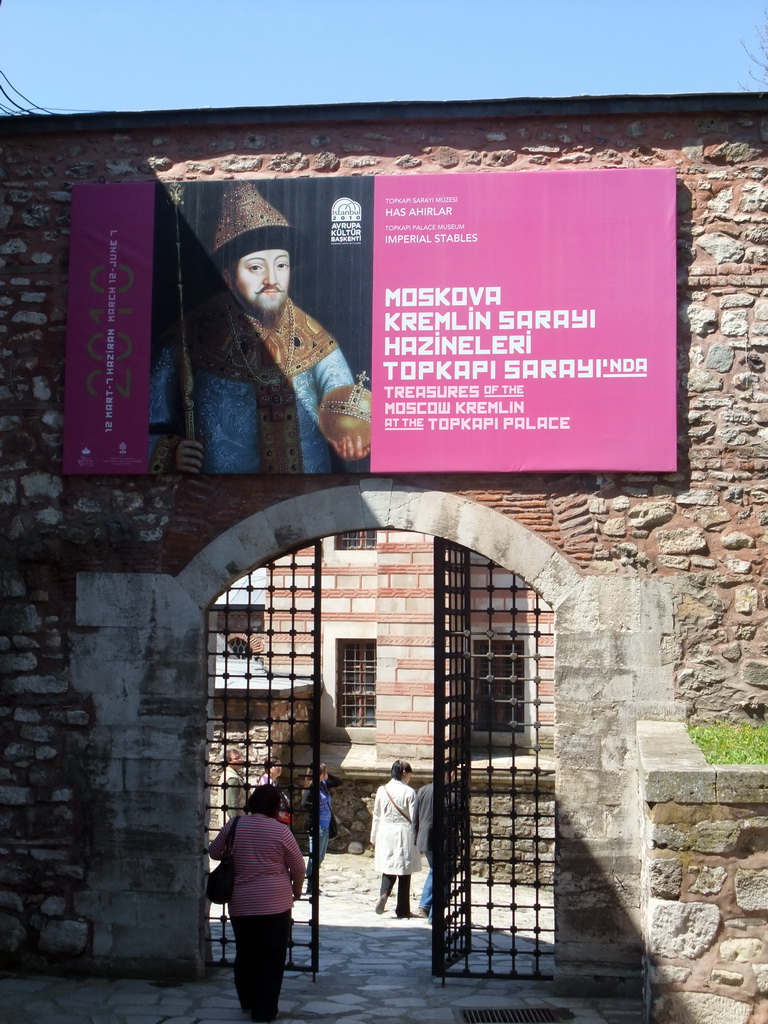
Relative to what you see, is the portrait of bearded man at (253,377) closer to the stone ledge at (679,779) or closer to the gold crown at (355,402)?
the gold crown at (355,402)

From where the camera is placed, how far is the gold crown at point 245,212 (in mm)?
6613

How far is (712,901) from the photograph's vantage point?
14.9ft

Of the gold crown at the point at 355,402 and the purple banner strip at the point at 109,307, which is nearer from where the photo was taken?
the gold crown at the point at 355,402

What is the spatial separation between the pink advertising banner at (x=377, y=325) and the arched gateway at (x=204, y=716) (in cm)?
38

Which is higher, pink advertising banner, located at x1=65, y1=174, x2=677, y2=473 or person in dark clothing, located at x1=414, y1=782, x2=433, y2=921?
pink advertising banner, located at x1=65, y1=174, x2=677, y2=473

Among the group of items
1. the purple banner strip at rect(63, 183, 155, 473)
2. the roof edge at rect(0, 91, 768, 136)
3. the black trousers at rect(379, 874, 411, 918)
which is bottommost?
the black trousers at rect(379, 874, 411, 918)

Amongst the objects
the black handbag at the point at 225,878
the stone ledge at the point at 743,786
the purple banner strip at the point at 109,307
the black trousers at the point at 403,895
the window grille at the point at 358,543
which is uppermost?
the purple banner strip at the point at 109,307

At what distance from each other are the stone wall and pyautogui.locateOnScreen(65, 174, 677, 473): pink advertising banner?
2156 mm

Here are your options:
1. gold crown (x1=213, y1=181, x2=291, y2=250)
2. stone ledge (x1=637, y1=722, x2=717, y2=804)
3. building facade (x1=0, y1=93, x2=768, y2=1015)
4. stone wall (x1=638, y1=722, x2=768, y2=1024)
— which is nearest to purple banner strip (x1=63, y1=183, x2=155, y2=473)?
building facade (x1=0, y1=93, x2=768, y2=1015)

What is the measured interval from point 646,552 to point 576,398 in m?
0.90

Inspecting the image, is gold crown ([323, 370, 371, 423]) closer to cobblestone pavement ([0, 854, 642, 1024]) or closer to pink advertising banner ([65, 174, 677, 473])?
pink advertising banner ([65, 174, 677, 473])

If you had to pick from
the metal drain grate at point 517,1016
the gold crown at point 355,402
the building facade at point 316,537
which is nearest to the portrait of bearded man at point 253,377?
the gold crown at point 355,402

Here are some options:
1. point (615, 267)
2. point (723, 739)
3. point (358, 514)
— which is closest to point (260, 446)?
point (358, 514)

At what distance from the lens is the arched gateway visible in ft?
20.0
